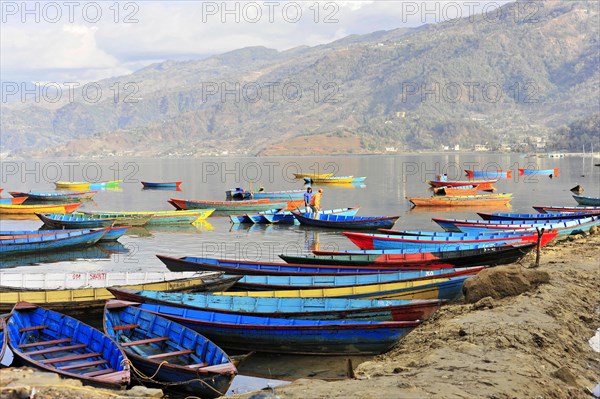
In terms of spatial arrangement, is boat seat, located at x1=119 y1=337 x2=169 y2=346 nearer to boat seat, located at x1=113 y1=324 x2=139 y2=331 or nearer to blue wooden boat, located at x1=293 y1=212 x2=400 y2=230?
boat seat, located at x1=113 y1=324 x2=139 y2=331

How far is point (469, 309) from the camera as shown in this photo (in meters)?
17.0

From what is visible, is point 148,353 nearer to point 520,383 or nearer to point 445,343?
point 445,343

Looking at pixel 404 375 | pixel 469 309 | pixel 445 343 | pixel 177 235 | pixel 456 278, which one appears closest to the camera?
pixel 404 375

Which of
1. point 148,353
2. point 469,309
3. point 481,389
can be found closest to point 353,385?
point 481,389

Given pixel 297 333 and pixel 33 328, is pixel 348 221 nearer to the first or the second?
pixel 297 333

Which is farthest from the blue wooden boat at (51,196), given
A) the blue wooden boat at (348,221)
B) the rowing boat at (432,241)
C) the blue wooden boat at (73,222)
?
the rowing boat at (432,241)

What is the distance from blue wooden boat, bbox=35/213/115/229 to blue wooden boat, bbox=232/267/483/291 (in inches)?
689

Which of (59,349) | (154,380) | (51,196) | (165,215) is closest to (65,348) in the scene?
(59,349)

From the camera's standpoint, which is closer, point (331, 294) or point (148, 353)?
point (148, 353)

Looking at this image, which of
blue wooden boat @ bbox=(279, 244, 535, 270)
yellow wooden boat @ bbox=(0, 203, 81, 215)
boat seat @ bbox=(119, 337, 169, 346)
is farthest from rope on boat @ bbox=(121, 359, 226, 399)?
yellow wooden boat @ bbox=(0, 203, 81, 215)

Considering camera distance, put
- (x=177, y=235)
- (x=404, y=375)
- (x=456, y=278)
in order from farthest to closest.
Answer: (x=177, y=235)
(x=456, y=278)
(x=404, y=375)

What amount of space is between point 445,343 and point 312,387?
367 centimetres

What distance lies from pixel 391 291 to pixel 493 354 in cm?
430

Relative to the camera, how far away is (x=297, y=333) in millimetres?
15352
